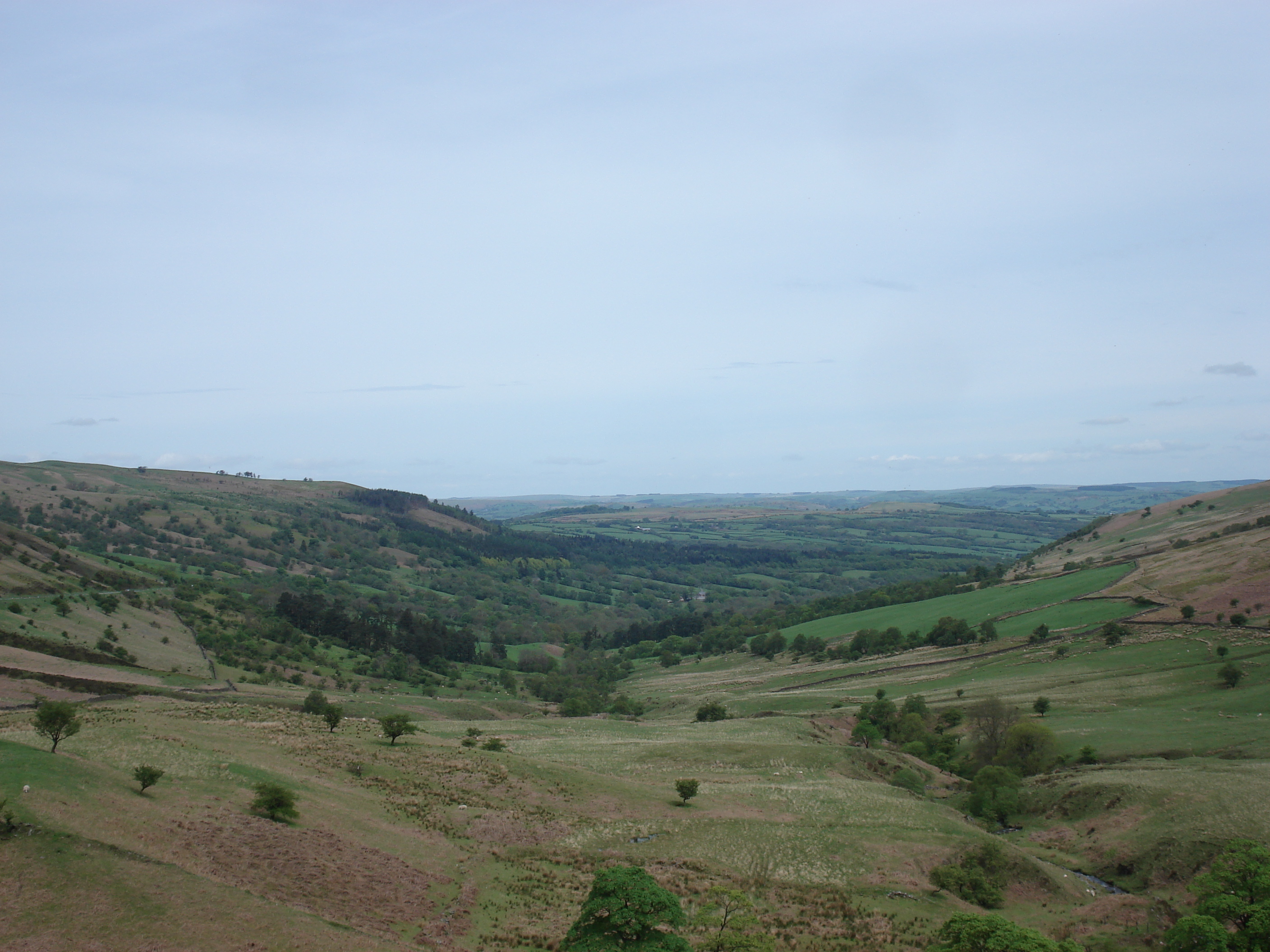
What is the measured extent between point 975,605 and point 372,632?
434ft

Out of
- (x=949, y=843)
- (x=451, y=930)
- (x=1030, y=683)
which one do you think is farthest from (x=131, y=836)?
(x=1030, y=683)

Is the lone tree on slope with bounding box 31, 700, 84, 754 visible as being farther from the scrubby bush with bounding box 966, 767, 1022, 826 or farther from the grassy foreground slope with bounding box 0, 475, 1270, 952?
the scrubby bush with bounding box 966, 767, 1022, 826

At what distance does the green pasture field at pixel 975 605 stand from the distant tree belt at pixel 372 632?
79.4 metres

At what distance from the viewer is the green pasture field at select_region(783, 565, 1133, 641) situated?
150 meters

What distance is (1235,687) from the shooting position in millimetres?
83250

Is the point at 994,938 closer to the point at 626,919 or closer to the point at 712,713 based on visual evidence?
the point at 626,919

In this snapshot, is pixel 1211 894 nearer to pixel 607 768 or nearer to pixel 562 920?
pixel 562 920

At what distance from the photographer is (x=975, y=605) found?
528ft

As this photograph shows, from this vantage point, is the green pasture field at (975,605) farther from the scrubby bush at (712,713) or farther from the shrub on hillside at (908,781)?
the shrub on hillside at (908,781)

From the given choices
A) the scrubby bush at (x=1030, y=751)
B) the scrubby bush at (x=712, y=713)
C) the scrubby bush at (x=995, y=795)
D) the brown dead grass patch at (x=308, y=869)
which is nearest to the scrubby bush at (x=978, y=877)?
the scrubby bush at (x=995, y=795)

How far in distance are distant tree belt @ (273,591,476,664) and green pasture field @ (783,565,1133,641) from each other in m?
79.4

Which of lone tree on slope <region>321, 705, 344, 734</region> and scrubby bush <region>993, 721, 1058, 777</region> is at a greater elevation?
lone tree on slope <region>321, 705, 344, 734</region>

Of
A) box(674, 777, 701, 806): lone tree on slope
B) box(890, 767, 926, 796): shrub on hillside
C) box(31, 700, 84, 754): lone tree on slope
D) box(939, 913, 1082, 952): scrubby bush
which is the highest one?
box(31, 700, 84, 754): lone tree on slope

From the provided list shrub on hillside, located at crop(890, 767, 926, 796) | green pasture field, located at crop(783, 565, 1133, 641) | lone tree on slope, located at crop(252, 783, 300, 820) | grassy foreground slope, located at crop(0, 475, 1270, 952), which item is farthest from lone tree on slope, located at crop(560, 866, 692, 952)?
green pasture field, located at crop(783, 565, 1133, 641)
